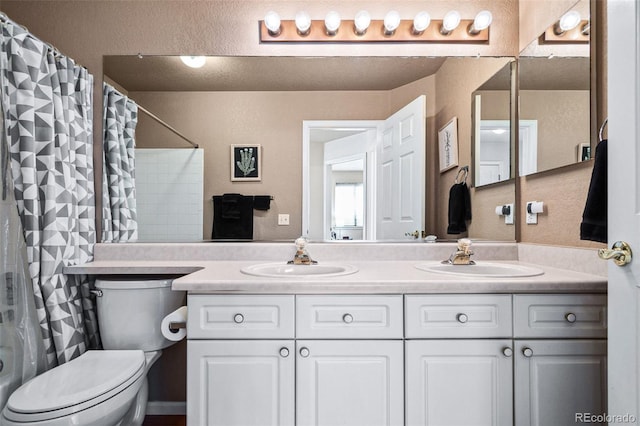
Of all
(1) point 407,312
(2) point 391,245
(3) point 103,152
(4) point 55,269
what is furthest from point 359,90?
(4) point 55,269

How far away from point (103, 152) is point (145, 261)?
63cm

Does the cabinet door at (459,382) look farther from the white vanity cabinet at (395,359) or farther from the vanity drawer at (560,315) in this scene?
the vanity drawer at (560,315)

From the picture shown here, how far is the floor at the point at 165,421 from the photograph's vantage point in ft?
Answer: 6.19

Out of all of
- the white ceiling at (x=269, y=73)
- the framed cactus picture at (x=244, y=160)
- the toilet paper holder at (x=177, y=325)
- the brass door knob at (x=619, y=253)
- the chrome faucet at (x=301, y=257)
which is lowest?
the toilet paper holder at (x=177, y=325)

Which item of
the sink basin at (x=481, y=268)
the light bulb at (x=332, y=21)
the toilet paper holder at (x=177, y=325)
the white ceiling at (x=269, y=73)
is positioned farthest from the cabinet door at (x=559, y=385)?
the light bulb at (x=332, y=21)

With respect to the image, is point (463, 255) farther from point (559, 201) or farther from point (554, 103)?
point (554, 103)

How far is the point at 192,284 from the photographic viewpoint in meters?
1.22

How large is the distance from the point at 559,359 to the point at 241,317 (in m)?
1.12

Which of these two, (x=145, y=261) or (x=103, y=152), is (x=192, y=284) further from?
(x=103, y=152)

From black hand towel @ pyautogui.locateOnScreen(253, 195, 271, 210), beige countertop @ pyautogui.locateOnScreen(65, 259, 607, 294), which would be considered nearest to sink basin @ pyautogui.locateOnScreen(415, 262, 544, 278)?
beige countertop @ pyautogui.locateOnScreen(65, 259, 607, 294)

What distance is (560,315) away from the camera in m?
1.24

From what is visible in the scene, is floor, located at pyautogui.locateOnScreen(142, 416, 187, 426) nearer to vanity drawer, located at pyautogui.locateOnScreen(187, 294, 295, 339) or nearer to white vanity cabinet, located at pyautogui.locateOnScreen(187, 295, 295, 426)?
white vanity cabinet, located at pyautogui.locateOnScreen(187, 295, 295, 426)

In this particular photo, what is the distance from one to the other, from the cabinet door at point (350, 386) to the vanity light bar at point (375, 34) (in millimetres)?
1539

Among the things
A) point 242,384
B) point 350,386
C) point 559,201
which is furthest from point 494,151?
point 242,384
